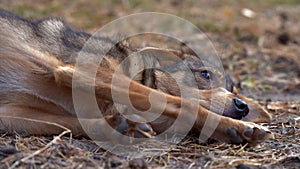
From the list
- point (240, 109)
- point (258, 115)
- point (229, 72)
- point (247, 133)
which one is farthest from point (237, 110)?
point (229, 72)

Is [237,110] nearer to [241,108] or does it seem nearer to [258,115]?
[241,108]

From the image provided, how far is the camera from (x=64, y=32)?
213 inches

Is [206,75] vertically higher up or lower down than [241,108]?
higher up

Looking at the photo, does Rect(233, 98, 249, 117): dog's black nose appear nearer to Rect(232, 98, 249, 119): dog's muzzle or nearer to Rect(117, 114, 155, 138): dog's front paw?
Rect(232, 98, 249, 119): dog's muzzle

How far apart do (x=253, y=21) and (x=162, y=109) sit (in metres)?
7.65

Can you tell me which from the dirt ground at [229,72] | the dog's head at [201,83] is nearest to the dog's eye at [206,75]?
the dog's head at [201,83]

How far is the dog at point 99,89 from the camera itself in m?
4.47

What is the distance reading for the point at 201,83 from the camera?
5664 millimetres

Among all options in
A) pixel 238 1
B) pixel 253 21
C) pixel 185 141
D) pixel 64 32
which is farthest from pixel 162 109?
pixel 238 1

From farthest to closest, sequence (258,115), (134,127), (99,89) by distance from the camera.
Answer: (258,115)
(99,89)
(134,127)

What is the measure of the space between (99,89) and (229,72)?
4.13 meters

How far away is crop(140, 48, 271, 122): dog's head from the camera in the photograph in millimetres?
5207

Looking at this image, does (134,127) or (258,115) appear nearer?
(134,127)

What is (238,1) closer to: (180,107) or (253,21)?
(253,21)
